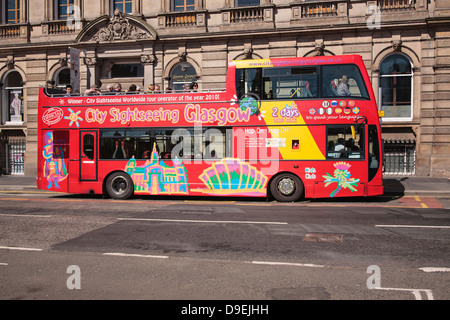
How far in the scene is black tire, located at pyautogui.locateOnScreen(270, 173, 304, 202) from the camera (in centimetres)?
1356

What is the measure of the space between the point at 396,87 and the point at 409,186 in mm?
6397

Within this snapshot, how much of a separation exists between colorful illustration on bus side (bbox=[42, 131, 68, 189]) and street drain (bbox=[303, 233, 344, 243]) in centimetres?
1018

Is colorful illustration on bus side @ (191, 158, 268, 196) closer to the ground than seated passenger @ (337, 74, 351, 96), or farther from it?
closer to the ground

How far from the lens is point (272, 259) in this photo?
6.47 m

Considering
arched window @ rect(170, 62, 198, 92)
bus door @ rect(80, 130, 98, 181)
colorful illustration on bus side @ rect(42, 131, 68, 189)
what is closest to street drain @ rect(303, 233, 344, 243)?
bus door @ rect(80, 130, 98, 181)

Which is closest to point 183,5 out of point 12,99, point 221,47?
point 221,47

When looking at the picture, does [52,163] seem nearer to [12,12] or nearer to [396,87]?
[12,12]

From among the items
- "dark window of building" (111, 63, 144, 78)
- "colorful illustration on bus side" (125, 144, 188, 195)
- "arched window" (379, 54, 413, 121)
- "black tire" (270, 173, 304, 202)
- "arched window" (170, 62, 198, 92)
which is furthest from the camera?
"dark window of building" (111, 63, 144, 78)

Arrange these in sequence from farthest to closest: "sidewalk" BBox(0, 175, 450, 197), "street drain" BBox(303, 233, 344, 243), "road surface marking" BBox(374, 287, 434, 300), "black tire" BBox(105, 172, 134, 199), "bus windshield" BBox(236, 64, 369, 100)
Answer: "sidewalk" BBox(0, 175, 450, 197)
"black tire" BBox(105, 172, 134, 199)
"bus windshield" BBox(236, 64, 369, 100)
"street drain" BBox(303, 233, 344, 243)
"road surface marking" BBox(374, 287, 434, 300)

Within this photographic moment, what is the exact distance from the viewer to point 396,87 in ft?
68.9

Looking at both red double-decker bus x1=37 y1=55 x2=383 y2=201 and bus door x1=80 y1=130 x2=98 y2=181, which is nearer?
red double-decker bus x1=37 y1=55 x2=383 y2=201

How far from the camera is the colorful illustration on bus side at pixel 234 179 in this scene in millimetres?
13695

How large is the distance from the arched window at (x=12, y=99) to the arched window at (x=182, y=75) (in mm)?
9721

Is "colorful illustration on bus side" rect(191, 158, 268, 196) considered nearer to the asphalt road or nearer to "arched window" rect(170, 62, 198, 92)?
the asphalt road
